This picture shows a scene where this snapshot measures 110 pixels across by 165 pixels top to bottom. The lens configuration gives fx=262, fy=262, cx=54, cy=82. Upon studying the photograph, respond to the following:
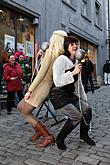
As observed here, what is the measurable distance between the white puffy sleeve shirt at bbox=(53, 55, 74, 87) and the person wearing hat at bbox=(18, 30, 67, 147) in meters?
0.20

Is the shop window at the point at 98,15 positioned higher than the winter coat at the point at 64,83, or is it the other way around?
the shop window at the point at 98,15

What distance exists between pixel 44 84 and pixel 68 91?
0.42 metres

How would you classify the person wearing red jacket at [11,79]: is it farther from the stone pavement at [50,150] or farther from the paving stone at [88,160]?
the paving stone at [88,160]

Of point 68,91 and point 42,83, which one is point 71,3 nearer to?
point 42,83

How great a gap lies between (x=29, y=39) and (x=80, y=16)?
6.29 m

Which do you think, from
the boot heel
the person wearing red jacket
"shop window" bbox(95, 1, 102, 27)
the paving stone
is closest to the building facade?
"shop window" bbox(95, 1, 102, 27)

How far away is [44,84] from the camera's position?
4.20 m

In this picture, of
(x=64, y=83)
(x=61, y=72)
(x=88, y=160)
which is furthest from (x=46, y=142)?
(x=61, y=72)

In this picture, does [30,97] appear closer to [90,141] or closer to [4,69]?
[90,141]

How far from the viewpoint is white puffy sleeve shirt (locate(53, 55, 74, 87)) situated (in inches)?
149

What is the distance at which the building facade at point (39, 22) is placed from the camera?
31.2 feet

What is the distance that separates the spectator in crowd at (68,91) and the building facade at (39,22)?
549cm

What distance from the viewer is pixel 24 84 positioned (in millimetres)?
8609

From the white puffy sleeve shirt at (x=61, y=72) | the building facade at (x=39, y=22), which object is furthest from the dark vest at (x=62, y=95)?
the building facade at (x=39, y=22)
